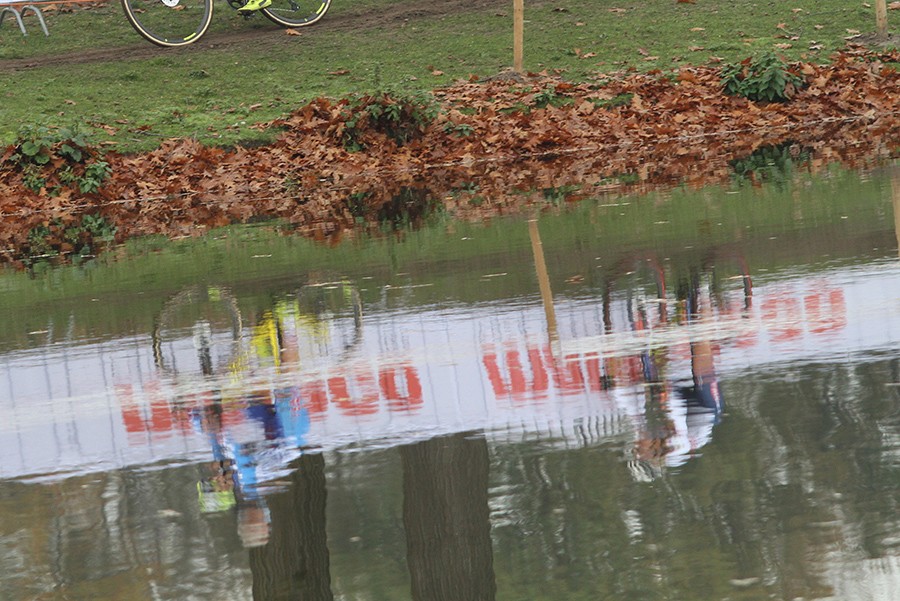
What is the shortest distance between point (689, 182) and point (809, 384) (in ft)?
20.6

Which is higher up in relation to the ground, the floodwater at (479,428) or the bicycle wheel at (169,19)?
the bicycle wheel at (169,19)

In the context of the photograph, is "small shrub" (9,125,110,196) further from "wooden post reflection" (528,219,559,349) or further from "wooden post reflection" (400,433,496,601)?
"wooden post reflection" (400,433,496,601)

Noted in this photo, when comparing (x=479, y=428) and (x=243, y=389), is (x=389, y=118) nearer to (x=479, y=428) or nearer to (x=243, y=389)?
(x=243, y=389)

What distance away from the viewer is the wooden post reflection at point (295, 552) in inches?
141

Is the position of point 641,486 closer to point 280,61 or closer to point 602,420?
point 602,420

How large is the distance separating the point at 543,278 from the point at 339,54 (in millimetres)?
13249

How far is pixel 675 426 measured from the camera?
175 inches

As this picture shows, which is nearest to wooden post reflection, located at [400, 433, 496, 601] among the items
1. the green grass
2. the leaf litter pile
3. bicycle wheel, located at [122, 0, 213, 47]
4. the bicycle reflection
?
the bicycle reflection

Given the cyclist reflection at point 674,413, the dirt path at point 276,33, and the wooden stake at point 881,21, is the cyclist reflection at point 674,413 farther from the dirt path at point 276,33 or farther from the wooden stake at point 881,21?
the dirt path at point 276,33

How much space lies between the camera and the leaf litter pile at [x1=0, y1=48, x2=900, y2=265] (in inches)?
459

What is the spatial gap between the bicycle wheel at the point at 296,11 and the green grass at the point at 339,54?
0.63ft

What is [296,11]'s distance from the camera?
2162cm

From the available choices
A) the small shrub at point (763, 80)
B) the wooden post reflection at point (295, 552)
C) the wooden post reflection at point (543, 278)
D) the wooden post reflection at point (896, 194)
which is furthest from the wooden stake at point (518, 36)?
the wooden post reflection at point (295, 552)

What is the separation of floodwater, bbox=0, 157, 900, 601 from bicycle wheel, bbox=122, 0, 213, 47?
12683 mm
